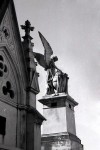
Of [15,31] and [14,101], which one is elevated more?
[15,31]

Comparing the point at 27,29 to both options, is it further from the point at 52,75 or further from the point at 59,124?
the point at 59,124

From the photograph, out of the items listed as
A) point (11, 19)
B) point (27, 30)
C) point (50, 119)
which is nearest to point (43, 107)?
point (50, 119)

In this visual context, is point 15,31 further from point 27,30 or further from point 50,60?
point 50,60

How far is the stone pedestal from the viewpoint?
29442mm

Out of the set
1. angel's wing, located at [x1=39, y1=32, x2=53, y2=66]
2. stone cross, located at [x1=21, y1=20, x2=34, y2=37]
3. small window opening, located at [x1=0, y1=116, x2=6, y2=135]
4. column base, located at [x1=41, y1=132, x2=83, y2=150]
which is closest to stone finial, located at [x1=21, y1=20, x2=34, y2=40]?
stone cross, located at [x1=21, y1=20, x2=34, y2=37]

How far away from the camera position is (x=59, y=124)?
31.0 metres

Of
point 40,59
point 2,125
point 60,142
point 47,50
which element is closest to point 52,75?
point 47,50

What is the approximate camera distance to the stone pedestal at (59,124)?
96.6 feet

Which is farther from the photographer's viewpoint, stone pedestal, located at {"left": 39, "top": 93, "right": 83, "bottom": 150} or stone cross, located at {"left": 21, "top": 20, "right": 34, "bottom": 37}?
stone pedestal, located at {"left": 39, "top": 93, "right": 83, "bottom": 150}

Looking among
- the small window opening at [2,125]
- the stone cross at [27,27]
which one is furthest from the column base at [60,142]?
the small window opening at [2,125]

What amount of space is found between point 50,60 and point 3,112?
15289 millimetres

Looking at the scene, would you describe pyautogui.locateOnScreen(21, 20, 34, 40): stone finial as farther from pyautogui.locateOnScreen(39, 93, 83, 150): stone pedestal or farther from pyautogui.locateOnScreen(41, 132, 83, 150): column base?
pyautogui.locateOnScreen(41, 132, 83, 150): column base

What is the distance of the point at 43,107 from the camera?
32.3 m

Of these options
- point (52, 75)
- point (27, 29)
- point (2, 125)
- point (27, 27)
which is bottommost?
point (2, 125)
